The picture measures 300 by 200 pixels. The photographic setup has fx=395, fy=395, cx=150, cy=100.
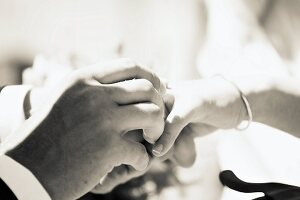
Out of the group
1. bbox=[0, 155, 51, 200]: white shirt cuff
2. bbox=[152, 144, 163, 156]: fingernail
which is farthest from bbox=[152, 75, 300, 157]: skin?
bbox=[0, 155, 51, 200]: white shirt cuff

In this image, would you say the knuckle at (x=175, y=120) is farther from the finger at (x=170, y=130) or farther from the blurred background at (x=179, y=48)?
the blurred background at (x=179, y=48)

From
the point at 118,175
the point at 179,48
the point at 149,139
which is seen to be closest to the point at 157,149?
the point at 149,139

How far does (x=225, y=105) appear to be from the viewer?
568 mm

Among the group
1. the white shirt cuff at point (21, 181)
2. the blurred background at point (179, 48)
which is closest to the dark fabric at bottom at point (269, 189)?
the blurred background at point (179, 48)

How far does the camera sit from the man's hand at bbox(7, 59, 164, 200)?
0.39 metres

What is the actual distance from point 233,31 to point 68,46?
1.02ft

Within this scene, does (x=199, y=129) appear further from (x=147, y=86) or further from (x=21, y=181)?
(x=21, y=181)

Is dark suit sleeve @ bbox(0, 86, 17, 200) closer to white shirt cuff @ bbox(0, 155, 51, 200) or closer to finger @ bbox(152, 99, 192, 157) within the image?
white shirt cuff @ bbox(0, 155, 51, 200)

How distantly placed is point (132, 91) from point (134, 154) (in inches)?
3.4

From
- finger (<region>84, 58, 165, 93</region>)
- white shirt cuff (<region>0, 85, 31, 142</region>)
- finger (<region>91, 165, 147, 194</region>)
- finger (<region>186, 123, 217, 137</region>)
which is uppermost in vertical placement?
finger (<region>84, 58, 165, 93</region>)

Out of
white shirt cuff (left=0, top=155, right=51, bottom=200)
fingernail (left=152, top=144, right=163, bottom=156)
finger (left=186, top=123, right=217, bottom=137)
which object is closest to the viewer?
white shirt cuff (left=0, top=155, right=51, bottom=200)

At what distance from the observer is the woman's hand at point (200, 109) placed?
491 mm

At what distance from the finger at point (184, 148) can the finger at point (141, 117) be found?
0.12 m

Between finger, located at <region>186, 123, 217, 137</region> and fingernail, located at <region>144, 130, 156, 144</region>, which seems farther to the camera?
finger, located at <region>186, 123, 217, 137</region>
